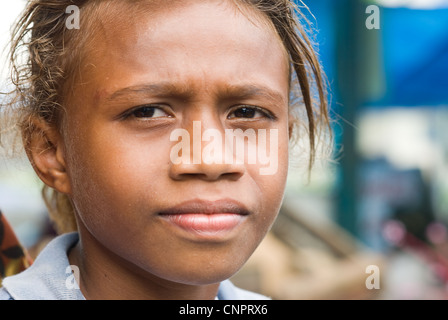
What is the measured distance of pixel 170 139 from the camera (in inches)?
40.6

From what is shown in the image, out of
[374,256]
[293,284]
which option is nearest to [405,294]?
[374,256]

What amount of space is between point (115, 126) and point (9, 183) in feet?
10.9

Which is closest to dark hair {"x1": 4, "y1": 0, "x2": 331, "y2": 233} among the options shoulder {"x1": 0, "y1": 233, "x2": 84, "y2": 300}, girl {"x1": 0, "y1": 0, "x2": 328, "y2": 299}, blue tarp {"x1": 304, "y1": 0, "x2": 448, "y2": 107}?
girl {"x1": 0, "y1": 0, "x2": 328, "y2": 299}

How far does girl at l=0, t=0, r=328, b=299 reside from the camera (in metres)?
1.01

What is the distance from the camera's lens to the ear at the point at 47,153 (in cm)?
118

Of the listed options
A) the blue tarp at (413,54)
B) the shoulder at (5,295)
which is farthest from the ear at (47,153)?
the blue tarp at (413,54)

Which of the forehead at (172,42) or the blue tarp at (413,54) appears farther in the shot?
the blue tarp at (413,54)

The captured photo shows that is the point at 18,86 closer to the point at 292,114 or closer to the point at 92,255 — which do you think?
the point at 92,255

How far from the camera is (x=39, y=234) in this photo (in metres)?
3.44

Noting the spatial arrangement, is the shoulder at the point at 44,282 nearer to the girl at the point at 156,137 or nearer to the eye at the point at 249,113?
the girl at the point at 156,137

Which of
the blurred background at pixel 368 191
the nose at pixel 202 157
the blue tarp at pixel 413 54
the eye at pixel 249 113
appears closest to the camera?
the nose at pixel 202 157

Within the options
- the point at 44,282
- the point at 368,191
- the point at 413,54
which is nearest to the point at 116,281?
the point at 44,282

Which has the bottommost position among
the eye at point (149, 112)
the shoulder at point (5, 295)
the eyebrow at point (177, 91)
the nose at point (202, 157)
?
the shoulder at point (5, 295)

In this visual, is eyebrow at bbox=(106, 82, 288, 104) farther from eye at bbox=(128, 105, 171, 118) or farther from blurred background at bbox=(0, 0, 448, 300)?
blurred background at bbox=(0, 0, 448, 300)
